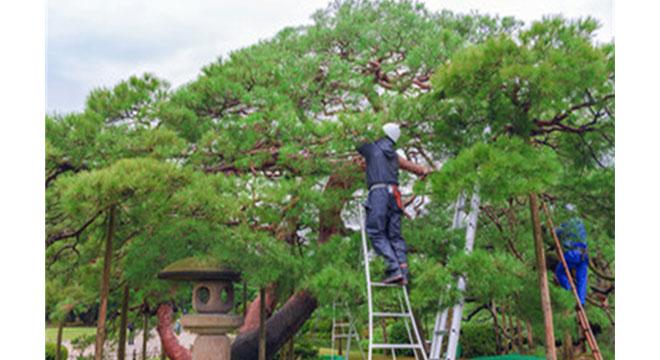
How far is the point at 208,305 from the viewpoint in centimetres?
551

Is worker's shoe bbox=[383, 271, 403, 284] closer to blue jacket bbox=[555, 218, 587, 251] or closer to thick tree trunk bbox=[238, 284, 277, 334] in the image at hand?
blue jacket bbox=[555, 218, 587, 251]

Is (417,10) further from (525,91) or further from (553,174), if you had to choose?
(553,174)

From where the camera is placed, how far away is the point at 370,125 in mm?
4547

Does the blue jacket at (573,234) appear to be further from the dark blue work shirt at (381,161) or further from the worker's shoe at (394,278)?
the worker's shoe at (394,278)

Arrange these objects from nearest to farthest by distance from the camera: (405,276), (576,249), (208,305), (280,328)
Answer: (405,276), (576,249), (208,305), (280,328)

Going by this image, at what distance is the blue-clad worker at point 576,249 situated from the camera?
503 centimetres

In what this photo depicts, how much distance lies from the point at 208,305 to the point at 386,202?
223 cm

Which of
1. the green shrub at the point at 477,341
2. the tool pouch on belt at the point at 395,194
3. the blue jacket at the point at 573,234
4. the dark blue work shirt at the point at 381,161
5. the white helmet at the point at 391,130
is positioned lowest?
the green shrub at the point at 477,341

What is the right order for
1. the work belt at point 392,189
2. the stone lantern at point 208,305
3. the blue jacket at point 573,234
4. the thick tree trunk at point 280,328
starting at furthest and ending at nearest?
the thick tree trunk at point 280,328
the stone lantern at point 208,305
the blue jacket at point 573,234
the work belt at point 392,189

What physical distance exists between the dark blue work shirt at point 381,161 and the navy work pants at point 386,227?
0.09 m

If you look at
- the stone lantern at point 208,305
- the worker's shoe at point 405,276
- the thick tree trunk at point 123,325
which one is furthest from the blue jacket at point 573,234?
the thick tree trunk at point 123,325

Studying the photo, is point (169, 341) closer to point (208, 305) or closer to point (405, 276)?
point (208, 305)

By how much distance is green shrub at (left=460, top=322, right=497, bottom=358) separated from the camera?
35.0 ft

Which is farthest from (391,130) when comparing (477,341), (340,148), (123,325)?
(477,341)
